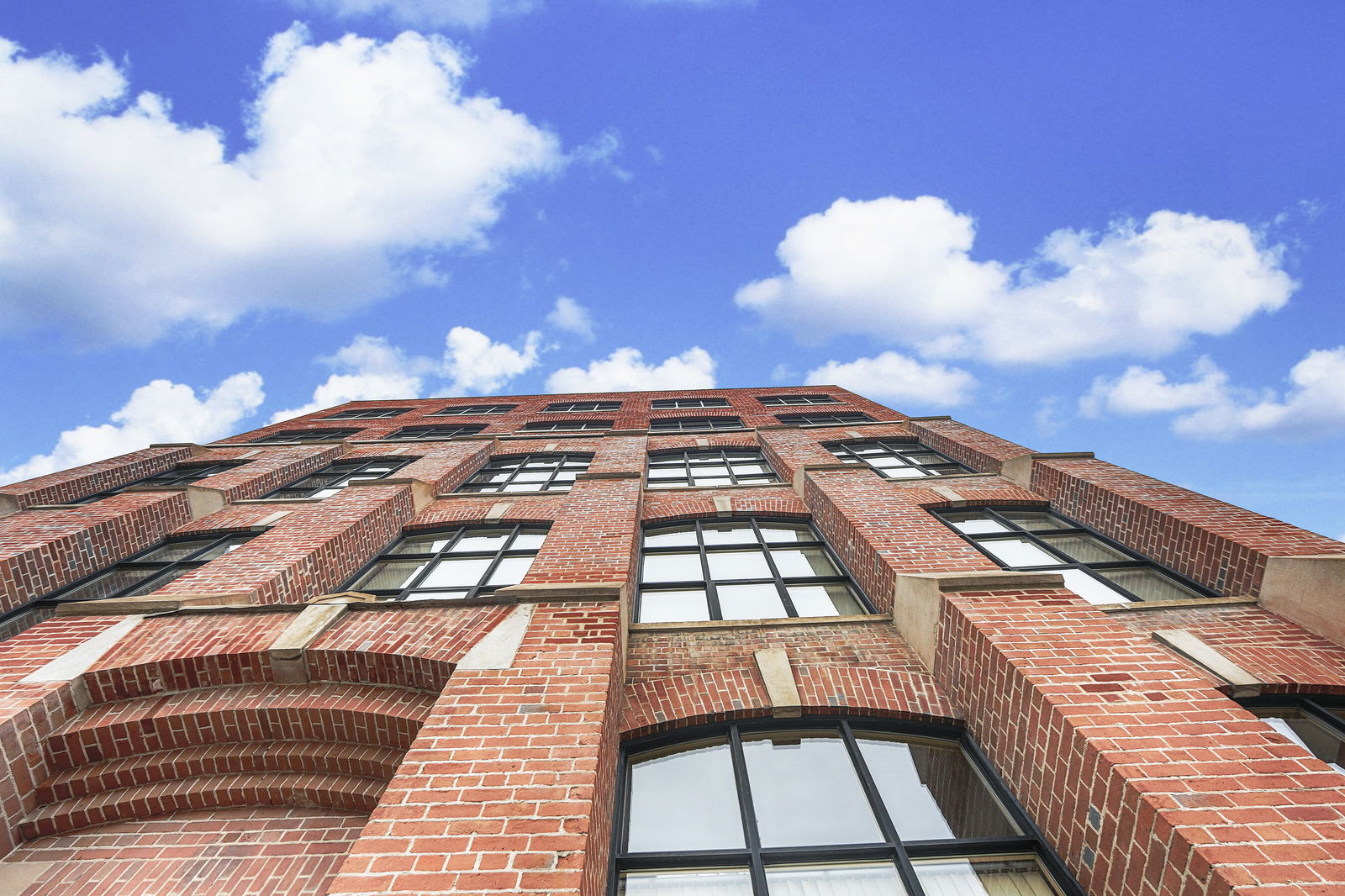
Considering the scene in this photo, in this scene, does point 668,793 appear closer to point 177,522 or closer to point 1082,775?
point 1082,775

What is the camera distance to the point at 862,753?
488cm

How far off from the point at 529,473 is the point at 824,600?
8.48 m

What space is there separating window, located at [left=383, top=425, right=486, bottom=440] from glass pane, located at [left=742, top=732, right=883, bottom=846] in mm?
16518

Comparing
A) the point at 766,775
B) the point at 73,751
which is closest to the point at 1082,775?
the point at 766,775

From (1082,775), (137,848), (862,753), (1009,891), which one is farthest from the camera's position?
(862,753)

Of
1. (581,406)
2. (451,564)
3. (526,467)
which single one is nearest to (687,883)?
(451,564)

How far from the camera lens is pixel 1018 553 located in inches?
327

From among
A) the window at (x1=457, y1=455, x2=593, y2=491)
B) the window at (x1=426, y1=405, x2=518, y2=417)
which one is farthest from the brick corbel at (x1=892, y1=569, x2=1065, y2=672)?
the window at (x1=426, y1=405, x2=518, y2=417)

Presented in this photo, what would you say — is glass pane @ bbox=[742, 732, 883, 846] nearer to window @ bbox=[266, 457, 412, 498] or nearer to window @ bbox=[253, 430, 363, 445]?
window @ bbox=[266, 457, 412, 498]

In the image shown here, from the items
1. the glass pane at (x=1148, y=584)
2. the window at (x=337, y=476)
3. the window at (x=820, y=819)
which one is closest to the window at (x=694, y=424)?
the window at (x=337, y=476)

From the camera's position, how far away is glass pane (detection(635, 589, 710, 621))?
22.8ft

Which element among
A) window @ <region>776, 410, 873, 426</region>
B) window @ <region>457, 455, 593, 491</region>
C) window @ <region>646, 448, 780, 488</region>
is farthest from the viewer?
window @ <region>776, 410, 873, 426</region>

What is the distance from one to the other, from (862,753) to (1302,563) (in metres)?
5.63

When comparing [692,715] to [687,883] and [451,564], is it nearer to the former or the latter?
[687,883]
